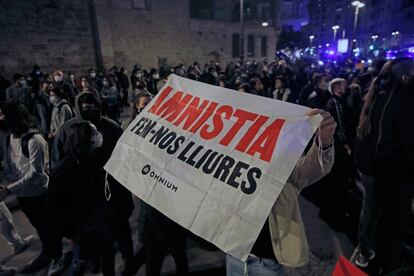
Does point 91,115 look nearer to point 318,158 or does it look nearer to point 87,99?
point 87,99

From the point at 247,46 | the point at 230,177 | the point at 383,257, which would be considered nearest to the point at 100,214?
the point at 230,177

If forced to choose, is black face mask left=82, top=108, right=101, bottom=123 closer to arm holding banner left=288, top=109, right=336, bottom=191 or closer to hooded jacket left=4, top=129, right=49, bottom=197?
hooded jacket left=4, top=129, right=49, bottom=197

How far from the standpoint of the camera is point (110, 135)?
2.89 m

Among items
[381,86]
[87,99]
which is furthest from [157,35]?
[381,86]

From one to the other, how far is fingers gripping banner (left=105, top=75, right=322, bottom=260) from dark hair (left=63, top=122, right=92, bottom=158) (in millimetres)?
258

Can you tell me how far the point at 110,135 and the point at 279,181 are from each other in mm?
1984

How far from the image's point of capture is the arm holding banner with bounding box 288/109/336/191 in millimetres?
1540

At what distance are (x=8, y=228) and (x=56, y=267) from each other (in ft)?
2.87

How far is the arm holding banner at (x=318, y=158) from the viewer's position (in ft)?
5.05

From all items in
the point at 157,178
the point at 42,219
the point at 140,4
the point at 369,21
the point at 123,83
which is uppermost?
the point at 369,21

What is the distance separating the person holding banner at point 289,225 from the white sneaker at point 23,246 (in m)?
3.15

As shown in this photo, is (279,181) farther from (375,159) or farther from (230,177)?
(375,159)

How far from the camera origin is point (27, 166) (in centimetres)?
295

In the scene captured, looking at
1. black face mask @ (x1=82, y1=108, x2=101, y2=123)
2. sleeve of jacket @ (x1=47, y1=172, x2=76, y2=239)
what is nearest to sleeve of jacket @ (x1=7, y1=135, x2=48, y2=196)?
black face mask @ (x1=82, y1=108, x2=101, y2=123)
